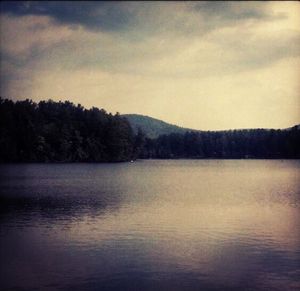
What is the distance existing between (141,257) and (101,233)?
632cm

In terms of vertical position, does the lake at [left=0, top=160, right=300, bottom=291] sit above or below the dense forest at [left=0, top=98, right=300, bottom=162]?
below

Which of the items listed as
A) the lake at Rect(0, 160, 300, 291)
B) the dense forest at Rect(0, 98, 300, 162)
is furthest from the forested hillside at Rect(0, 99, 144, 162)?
the lake at Rect(0, 160, 300, 291)

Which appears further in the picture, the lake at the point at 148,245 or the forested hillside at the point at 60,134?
the forested hillside at the point at 60,134

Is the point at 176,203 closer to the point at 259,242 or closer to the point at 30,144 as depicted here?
the point at 259,242

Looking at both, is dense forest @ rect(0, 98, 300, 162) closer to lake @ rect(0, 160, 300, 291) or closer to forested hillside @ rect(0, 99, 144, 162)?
forested hillside @ rect(0, 99, 144, 162)

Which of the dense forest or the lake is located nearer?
the lake

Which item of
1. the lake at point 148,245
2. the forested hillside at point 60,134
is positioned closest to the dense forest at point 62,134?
the forested hillside at point 60,134

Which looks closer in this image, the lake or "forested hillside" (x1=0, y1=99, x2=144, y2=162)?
the lake

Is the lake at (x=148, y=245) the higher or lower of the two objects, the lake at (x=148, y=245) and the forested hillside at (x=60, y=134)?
the lower

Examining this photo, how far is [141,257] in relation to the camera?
70.2ft

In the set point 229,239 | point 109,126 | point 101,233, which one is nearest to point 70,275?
point 101,233

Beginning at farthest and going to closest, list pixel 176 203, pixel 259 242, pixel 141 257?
1. pixel 176 203
2. pixel 259 242
3. pixel 141 257

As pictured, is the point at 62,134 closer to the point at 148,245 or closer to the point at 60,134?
the point at 60,134

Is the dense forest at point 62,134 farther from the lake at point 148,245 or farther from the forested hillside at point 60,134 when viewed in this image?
the lake at point 148,245
